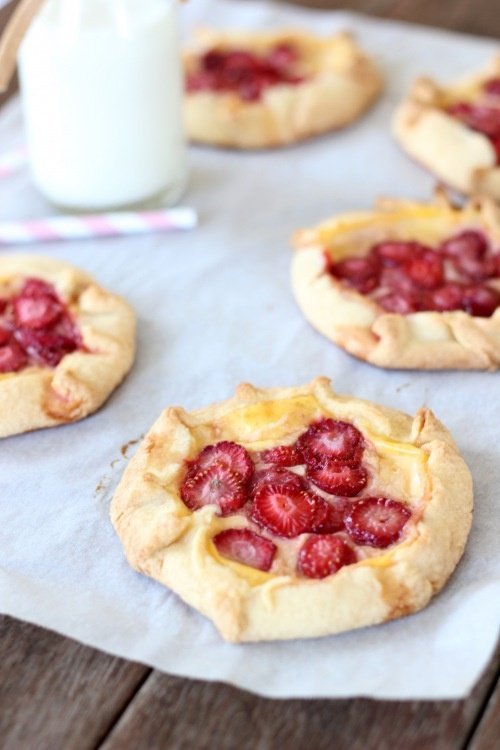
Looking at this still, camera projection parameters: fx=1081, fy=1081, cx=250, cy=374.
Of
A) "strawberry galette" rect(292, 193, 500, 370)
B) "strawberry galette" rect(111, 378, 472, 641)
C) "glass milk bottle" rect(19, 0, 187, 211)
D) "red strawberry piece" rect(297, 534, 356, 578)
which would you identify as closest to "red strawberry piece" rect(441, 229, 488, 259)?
"strawberry galette" rect(292, 193, 500, 370)

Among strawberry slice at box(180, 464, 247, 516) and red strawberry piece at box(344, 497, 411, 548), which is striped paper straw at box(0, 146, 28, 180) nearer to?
strawberry slice at box(180, 464, 247, 516)

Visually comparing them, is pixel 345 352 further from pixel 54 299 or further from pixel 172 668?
pixel 172 668

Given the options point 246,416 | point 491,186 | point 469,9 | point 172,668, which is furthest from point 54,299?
point 469,9

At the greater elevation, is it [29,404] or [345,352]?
[29,404]

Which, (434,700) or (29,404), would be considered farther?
(29,404)

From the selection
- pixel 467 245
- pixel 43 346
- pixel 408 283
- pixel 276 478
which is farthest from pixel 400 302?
pixel 43 346

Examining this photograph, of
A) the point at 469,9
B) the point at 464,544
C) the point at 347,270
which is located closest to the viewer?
the point at 464,544

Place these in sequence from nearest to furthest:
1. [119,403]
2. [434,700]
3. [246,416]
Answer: [434,700]
[246,416]
[119,403]
